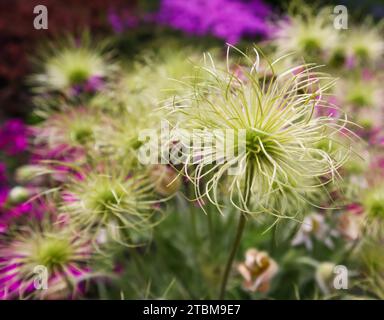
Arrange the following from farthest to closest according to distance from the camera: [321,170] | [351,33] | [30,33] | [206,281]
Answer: [30,33] < [351,33] < [206,281] < [321,170]

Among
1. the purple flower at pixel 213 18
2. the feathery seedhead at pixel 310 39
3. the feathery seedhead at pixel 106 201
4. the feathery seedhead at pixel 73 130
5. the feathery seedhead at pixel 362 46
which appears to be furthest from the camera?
the purple flower at pixel 213 18

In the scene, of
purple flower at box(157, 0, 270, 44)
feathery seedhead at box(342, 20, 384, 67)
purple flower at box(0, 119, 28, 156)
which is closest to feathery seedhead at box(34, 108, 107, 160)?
purple flower at box(0, 119, 28, 156)

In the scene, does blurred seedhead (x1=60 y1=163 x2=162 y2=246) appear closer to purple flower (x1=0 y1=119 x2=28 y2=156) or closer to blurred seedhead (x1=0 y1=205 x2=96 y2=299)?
blurred seedhead (x1=0 y1=205 x2=96 y2=299)

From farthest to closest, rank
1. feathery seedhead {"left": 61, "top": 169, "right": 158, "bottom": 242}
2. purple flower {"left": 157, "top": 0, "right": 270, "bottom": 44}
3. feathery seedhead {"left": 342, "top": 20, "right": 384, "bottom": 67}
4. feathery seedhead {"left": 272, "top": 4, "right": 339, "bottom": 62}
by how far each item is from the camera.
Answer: purple flower {"left": 157, "top": 0, "right": 270, "bottom": 44}
feathery seedhead {"left": 342, "top": 20, "right": 384, "bottom": 67}
feathery seedhead {"left": 272, "top": 4, "right": 339, "bottom": 62}
feathery seedhead {"left": 61, "top": 169, "right": 158, "bottom": 242}

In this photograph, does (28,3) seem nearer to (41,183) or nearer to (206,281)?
(41,183)

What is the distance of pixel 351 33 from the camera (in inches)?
59.9

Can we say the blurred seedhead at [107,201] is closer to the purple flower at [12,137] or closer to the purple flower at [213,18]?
the purple flower at [12,137]

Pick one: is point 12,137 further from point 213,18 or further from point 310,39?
point 213,18

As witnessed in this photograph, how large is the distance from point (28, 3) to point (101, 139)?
1549mm

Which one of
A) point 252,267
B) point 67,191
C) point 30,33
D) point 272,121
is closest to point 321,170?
point 272,121

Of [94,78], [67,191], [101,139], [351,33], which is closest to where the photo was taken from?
[67,191]

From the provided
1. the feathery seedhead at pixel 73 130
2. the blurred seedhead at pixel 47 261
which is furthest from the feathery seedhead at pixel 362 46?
the blurred seedhead at pixel 47 261

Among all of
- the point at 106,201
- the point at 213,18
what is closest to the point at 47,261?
the point at 106,201

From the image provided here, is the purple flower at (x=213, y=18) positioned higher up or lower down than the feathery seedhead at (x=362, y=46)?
higher up
